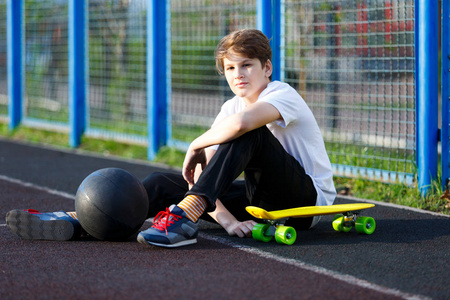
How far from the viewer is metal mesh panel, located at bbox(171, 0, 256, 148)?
852 centimetres

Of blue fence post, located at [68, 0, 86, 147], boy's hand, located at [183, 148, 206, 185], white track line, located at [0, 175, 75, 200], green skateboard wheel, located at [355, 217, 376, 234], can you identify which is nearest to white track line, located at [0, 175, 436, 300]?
boy's hand, located at [183, 148, 206, 185]

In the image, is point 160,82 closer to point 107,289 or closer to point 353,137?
point 353,137

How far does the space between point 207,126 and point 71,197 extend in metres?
2.87

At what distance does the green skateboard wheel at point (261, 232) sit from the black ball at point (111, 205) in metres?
0.70

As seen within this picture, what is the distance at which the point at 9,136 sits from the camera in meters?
11.5

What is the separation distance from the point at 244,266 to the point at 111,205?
93cm

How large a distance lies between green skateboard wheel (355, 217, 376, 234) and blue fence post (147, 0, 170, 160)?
457cm

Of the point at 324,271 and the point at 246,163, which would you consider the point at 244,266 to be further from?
the point at 246,163

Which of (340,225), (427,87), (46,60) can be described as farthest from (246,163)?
(46,60)

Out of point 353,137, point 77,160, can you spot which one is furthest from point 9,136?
point 353,137

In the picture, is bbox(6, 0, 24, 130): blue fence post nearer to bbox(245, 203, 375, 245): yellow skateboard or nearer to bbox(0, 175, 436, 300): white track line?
bbox(0, 175, 436, 300): white track line

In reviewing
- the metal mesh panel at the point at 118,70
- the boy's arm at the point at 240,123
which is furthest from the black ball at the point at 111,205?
the metal mesh panel at the point at 118,70

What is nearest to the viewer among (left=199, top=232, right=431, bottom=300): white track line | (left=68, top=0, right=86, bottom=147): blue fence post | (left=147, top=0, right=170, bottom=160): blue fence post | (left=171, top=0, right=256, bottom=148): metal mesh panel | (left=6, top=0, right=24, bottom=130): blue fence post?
(left=199, top=232, right=431, bottom=300): white track line

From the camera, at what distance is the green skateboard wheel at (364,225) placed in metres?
4.59
